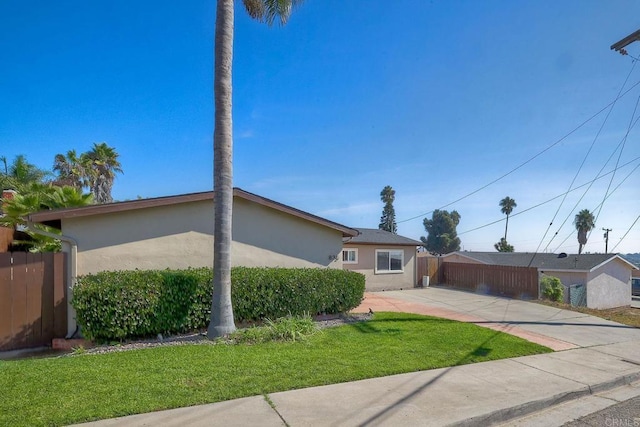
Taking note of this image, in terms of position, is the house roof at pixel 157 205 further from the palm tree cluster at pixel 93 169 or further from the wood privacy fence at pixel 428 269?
the palm tree cluster at pixel 93 169

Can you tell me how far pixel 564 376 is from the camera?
5789 mm

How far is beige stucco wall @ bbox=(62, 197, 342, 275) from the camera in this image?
8266 mm

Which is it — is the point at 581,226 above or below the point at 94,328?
above

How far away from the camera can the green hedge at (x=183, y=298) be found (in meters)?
6.86

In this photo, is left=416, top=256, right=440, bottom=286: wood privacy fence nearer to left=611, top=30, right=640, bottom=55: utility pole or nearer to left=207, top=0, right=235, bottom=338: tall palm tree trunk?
left=611, top=30, right=640, bottom=55: utility pole

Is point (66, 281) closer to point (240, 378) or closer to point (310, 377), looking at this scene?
point (240, 378)

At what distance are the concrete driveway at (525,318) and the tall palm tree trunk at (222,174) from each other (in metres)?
5.78

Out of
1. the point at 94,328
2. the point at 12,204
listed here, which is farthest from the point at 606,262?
the point at 12,204

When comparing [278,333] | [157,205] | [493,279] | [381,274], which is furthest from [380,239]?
[157,205]

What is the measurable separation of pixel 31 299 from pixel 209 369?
4.96m

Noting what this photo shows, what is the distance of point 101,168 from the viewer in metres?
26.3

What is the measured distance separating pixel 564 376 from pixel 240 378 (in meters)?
5.36

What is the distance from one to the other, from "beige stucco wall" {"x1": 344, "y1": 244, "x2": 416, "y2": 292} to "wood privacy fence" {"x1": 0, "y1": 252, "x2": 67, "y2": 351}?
1257 centimetres

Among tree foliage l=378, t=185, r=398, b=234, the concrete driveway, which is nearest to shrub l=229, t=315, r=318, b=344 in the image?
the concrete driveway
